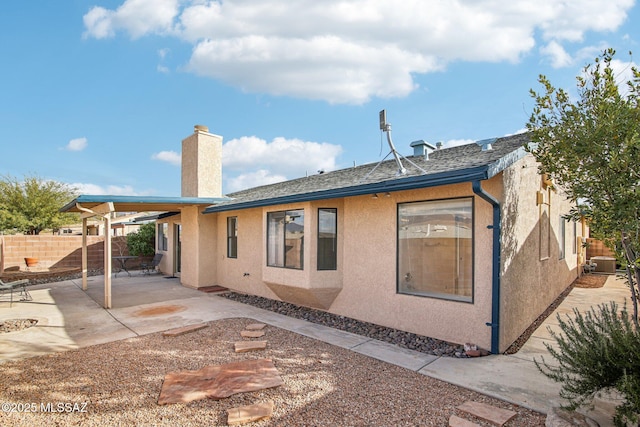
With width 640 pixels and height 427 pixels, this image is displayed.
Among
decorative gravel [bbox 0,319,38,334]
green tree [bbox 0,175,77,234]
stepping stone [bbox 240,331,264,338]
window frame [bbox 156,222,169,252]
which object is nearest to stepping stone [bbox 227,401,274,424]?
stepping stone [bbox 240,331,264,338]

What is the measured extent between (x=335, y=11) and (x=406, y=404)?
281 inches

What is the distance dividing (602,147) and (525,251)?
324cm

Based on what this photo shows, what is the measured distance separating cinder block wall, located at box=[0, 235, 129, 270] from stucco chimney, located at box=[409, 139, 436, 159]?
16.9 m

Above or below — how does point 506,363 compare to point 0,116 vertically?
below

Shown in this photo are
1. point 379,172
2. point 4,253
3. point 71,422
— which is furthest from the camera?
point 4,253

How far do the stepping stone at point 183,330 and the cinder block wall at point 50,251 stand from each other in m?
14.0

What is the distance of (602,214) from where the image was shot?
3967mm

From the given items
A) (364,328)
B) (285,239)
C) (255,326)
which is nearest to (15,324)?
(255,326)

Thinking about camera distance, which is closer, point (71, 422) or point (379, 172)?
point (71, 422)

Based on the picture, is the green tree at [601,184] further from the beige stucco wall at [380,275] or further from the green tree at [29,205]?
the green tree at [29,205]

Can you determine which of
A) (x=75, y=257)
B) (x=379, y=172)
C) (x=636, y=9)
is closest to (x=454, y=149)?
(x=379, y=172)

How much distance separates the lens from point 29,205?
73.9ft

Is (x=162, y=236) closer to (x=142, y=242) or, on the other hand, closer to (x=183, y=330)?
(x=142, y=242)

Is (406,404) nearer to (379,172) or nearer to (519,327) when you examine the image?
(519,327)
